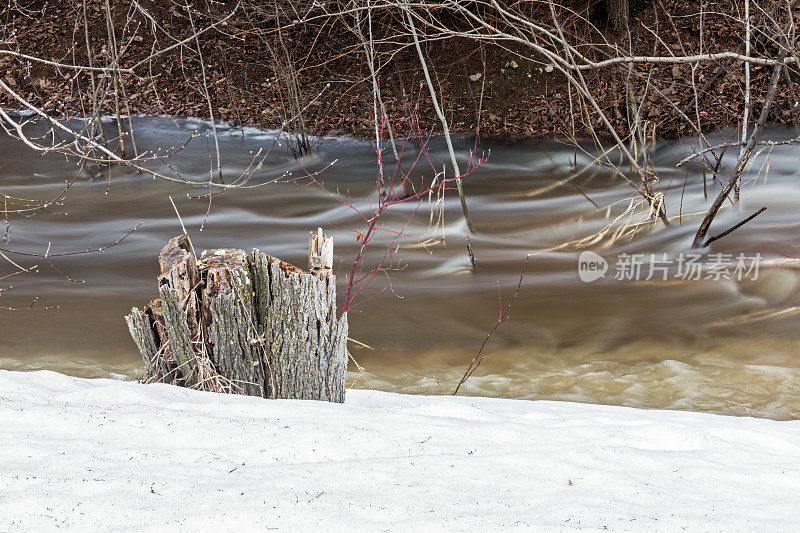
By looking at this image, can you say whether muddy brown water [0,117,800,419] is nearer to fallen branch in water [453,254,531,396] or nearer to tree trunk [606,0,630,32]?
fallen branch in water [453,254,531,396]

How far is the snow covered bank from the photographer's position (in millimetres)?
2068

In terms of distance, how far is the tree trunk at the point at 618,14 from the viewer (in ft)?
46.5

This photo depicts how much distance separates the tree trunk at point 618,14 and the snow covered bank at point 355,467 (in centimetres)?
1242

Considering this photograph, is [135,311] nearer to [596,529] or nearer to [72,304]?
[596,529]

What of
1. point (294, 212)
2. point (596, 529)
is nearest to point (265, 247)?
point (294, 212)

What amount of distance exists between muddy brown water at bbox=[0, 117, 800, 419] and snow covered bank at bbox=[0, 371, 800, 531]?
203 centimetres

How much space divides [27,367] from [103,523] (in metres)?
4.36

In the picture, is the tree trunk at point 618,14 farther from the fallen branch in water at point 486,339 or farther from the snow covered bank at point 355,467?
the snow covered bank at point 355,467

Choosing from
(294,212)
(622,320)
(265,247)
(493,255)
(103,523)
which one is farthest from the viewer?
(294,212)

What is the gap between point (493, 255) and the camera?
27.4ft

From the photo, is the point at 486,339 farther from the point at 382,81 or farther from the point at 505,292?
the point at 382,81

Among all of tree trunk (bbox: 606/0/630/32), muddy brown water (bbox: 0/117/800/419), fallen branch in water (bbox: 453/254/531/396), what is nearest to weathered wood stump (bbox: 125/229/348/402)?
fallen branch in water (bbox: 453/254/531/396)

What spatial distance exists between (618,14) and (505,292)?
952 centimetres

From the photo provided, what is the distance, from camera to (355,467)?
8.09 feet
